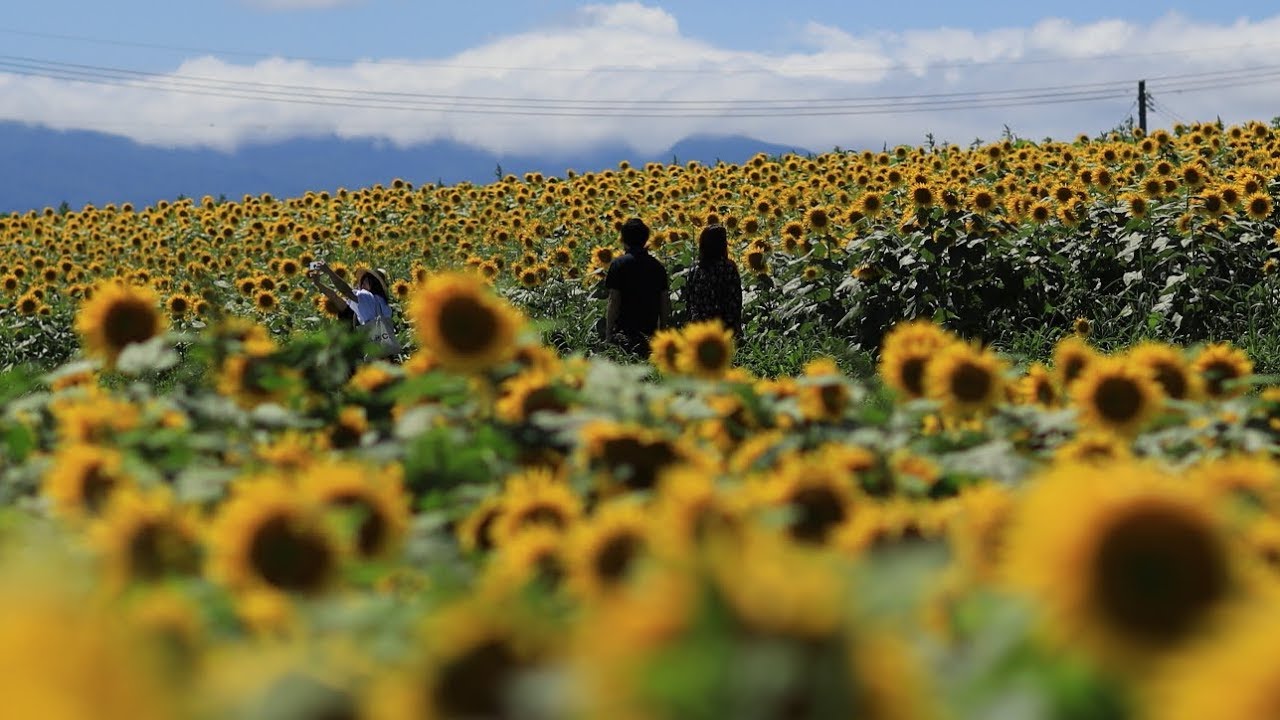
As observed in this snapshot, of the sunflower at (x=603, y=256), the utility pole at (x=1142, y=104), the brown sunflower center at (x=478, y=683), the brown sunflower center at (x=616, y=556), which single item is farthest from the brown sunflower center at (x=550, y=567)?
the utility pole at (x=1142, y=104)

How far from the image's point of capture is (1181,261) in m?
12.6

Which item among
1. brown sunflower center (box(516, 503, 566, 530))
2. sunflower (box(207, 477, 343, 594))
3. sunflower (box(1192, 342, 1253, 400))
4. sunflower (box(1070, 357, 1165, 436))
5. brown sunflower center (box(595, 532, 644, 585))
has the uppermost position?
sunflower (box(207, 477, 343, 594))

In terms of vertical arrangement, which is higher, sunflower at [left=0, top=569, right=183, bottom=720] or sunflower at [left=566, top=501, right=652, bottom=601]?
sunflower at [left=0, top=569, right=183, bottom=720]

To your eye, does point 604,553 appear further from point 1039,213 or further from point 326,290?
point 1039,213

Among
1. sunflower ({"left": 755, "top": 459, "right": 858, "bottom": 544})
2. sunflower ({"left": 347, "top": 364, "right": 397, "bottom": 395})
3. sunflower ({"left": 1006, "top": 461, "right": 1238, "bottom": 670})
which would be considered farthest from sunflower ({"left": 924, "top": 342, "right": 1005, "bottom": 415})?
sunflower ({"left": 1006, "top": 461, "right": 1238, "bottom": 670})

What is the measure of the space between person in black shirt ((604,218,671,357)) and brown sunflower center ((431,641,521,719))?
1023cm

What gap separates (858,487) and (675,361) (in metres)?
1.27

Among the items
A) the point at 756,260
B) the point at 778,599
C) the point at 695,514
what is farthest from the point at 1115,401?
the point at 756,260

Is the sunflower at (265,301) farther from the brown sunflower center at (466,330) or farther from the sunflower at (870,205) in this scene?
the brown sunflower center at (466,330)

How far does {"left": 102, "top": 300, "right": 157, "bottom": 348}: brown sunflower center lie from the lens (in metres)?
3.27

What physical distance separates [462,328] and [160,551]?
2.93 feet

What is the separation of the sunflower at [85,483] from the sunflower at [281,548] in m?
0.65

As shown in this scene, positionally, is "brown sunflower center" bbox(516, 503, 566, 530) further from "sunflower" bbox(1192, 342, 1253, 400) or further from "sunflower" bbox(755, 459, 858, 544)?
"sunflower" bbox(1192, 342, 1253, 400)

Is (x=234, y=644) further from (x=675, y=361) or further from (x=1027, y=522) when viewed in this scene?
(x=675, y=361)
